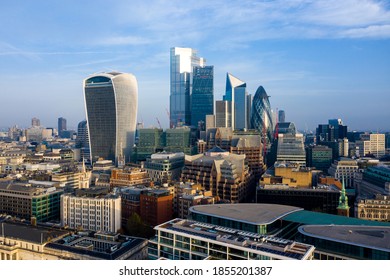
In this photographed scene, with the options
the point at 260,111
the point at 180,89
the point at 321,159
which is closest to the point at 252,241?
the point at 321,159

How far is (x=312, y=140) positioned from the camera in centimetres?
3150

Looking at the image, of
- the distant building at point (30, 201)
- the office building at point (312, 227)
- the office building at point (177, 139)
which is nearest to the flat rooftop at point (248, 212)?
the office building at point (312, 227)

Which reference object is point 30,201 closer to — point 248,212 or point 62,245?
point 62,245

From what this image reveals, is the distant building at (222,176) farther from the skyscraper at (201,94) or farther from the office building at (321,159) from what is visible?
the skyscraper at (201,94)

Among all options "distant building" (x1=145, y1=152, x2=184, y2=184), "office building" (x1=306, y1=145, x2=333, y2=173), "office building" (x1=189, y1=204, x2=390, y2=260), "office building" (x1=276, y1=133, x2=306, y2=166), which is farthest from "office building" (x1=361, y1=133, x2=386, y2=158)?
"office building" (x1=189, y1=204, x2=390, y2=260)

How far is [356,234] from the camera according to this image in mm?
5645

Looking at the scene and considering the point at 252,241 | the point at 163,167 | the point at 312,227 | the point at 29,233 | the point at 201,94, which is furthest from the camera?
the point at 201,94

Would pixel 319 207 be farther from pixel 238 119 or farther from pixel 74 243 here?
pixel 238 119

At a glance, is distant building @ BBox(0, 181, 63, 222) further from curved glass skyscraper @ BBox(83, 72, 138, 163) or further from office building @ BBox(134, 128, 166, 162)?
curved glass skyscraper @ BBox(83, 72, 138, 163)

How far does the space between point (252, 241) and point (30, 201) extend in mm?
7856

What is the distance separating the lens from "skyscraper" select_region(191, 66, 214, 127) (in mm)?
33406

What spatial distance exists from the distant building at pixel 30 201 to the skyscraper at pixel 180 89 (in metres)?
24.1
